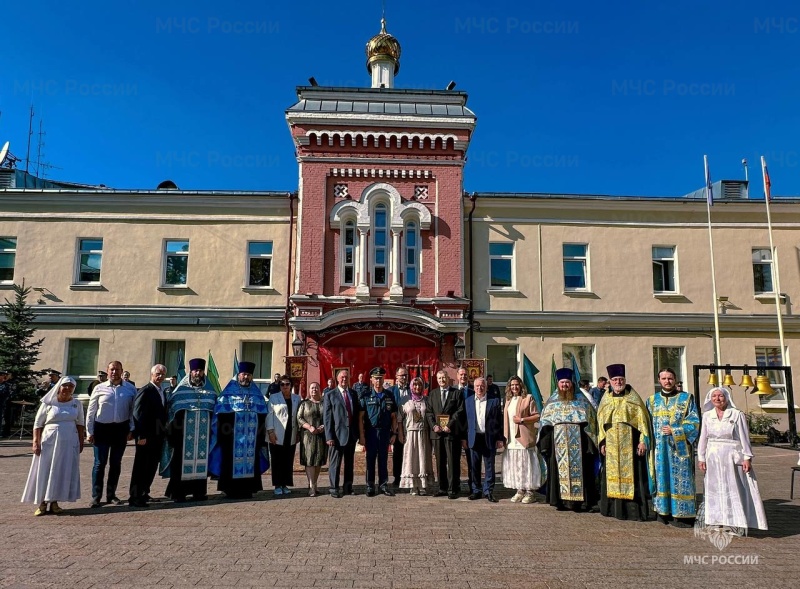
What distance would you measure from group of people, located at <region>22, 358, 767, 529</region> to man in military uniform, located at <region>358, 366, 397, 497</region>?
18mm

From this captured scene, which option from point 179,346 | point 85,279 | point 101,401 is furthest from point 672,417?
point 85,279


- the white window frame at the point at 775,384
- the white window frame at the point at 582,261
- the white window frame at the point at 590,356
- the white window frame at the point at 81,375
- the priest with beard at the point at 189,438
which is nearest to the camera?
the priest with beard at the point at 189,438

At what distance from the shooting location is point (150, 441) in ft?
28.8

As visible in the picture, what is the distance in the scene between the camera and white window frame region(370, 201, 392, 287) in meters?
18.4

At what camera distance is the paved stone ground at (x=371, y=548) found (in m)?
5.31

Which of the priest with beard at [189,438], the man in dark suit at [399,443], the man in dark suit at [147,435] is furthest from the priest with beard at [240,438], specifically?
the man in dark suit at [399,443]

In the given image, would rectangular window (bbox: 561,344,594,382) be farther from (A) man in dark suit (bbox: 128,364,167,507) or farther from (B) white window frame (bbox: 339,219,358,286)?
(A) man in dark suit (bbox: 128,364,167,507)

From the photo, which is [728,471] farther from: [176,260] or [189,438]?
[176,260]

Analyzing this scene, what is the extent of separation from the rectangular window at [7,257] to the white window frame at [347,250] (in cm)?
1032

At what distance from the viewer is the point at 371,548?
623 cm

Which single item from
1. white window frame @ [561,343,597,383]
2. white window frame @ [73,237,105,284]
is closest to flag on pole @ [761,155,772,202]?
white window frame @ [561,343,597,383]

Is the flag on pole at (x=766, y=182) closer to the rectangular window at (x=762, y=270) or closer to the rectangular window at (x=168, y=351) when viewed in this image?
the rectangular window at (x=762, y=270)

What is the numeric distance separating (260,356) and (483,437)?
431 inches

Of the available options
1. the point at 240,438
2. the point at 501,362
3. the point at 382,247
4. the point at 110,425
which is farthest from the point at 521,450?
the point at 382,247
